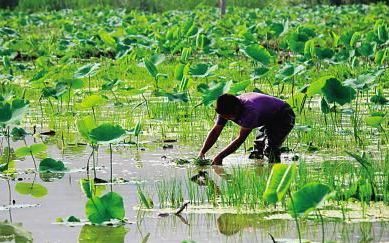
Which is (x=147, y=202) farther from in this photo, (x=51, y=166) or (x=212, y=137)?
(x=212, y=137)

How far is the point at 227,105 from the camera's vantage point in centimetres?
645

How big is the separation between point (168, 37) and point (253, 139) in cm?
599

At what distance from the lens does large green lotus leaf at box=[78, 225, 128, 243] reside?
491 centimetres

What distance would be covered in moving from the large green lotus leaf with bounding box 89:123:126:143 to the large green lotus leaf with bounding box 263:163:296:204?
6.33 feet

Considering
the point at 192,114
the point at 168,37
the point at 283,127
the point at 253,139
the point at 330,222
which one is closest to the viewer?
the point at 330,222

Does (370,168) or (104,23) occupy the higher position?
(104,23)

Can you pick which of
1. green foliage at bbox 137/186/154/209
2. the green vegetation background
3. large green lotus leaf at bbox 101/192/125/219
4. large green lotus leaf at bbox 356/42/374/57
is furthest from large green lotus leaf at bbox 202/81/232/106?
the green vegetation background

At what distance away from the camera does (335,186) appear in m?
5.52

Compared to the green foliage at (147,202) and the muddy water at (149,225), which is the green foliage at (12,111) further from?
the green foliage at (147,202)

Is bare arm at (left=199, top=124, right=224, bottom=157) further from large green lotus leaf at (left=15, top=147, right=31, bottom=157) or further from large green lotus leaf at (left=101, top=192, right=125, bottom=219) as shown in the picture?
large green lotus leaf at (left=101, top=192, right=125, bottom=219)

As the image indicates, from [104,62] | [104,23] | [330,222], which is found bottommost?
[330,222]

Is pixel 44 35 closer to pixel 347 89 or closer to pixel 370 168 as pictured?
pixel 347 89

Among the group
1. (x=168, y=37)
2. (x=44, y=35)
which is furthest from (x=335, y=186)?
(x=44, y=35)

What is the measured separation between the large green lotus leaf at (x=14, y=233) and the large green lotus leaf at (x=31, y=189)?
82cm
